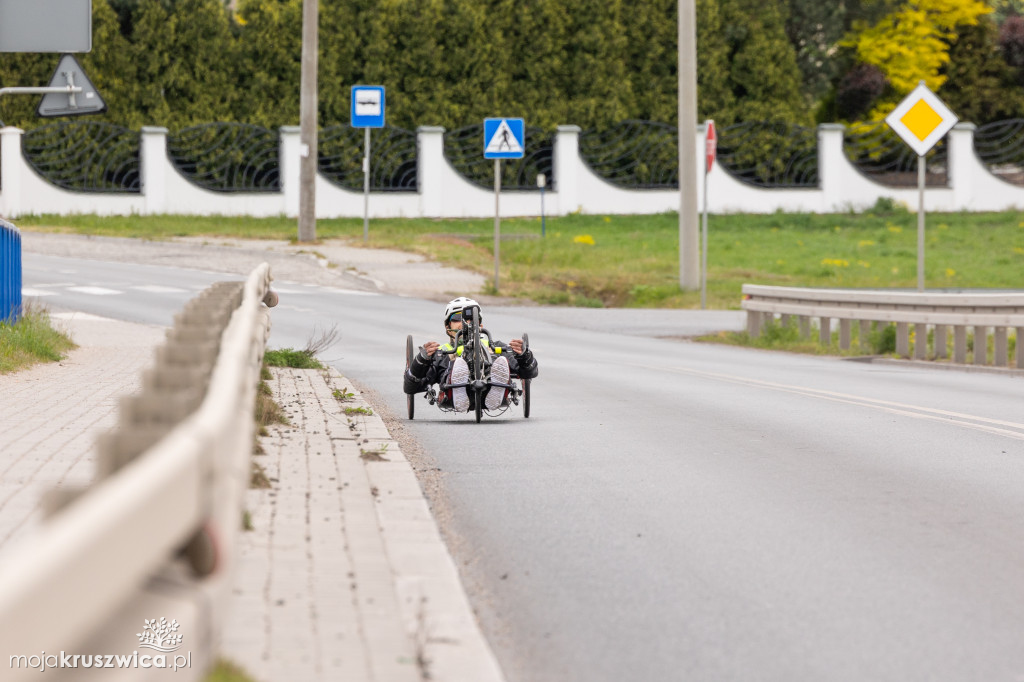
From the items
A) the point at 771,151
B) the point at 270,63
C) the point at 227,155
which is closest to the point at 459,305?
the point at 227,155

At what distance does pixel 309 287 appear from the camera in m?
26.9

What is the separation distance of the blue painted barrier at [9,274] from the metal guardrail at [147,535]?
39.2 feet

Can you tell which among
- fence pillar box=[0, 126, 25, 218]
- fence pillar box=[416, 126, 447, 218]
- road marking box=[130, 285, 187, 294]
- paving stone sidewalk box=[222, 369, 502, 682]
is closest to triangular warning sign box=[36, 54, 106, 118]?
paving stone sidewalk box=[222, 369, 502, 682]

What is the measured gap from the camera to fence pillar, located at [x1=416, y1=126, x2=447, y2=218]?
40.7 meters

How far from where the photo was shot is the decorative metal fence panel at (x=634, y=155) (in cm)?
4388

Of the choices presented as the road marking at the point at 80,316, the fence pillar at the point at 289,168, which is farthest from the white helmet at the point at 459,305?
the fence pillar at the point at 289,168

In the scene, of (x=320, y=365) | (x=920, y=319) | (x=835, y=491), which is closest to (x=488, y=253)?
(x=920, y=319)

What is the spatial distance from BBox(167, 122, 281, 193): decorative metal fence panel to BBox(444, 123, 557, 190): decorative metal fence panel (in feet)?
16.2

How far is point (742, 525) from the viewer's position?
722cm

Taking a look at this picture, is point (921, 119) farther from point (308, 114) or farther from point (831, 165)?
point (831, 165)

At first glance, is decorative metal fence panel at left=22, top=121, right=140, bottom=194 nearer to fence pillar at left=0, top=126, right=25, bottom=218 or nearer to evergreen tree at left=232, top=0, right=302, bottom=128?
fence pillar at left=0, top=126, right=25, bottom=218

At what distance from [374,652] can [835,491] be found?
Result: 4198 mm

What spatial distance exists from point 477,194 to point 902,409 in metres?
29.9

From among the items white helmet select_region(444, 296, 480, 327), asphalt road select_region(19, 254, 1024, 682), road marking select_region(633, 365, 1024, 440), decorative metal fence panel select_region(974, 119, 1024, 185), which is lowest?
asphalt road select_region(19, 254, 1024, 682)
